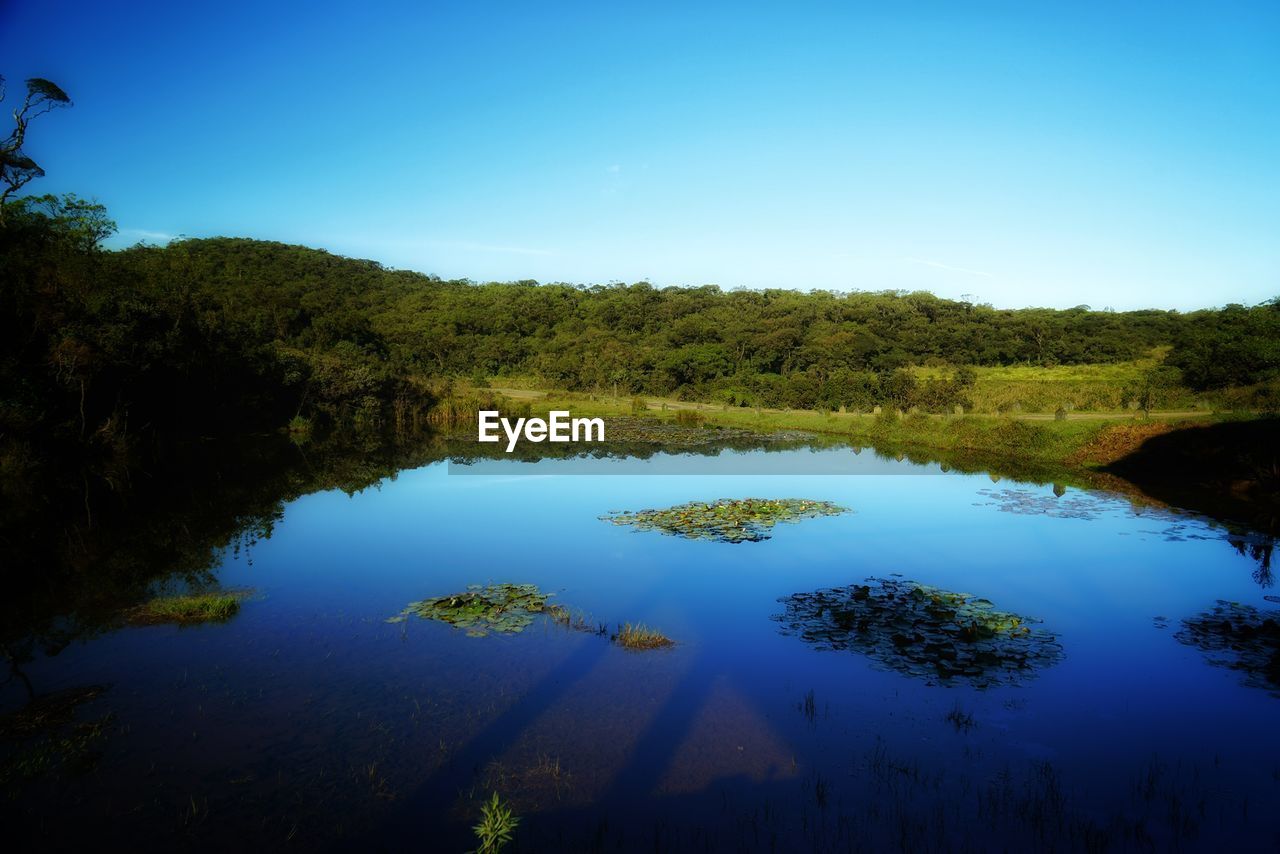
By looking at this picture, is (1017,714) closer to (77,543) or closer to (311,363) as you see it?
(77,543)

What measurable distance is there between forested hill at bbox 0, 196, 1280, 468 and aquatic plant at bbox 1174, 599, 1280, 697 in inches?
1180

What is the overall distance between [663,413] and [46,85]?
1487 inches

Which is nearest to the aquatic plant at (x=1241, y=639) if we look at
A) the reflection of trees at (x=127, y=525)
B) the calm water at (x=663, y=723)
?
the calm water at (x=663, y=723)

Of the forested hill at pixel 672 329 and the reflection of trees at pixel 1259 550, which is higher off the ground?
the forested hill at pixel 672 329

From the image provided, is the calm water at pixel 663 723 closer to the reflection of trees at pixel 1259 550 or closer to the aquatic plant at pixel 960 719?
the aquatic plant at pixel 960 719

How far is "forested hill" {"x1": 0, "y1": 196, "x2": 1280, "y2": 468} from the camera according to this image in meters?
24.9

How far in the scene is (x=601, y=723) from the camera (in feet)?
27.5

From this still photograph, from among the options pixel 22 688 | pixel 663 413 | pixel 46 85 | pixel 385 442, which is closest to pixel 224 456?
pixel 385 442

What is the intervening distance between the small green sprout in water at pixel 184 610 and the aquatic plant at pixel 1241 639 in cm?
1572

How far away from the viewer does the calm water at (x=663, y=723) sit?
651 centimetres

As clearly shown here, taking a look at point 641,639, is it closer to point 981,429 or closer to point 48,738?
point 48,738

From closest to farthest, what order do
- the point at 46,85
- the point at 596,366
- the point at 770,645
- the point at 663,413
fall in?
the point at 770,645 → the point at 46,85 → the point at 663,413 → the point at 596,366

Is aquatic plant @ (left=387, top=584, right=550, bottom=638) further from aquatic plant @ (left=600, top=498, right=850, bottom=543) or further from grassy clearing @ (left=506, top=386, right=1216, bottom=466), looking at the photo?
grassy clearing @ (left=506, top=386, right=1216, bottom=466)

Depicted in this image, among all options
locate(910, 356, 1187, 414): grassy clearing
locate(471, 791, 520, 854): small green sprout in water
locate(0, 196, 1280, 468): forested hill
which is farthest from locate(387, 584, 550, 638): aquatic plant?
locate(910, 356, 1187, 414): grassy clearing
